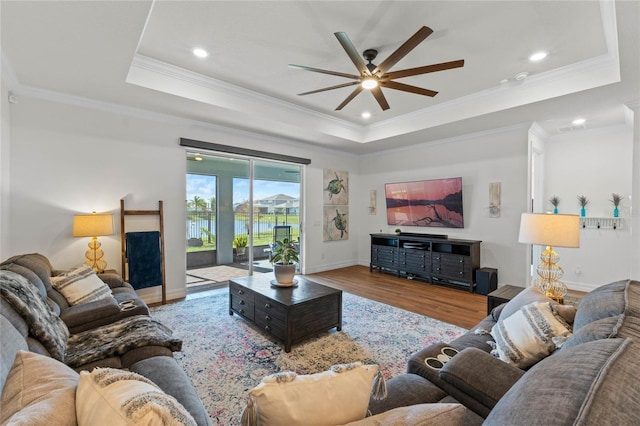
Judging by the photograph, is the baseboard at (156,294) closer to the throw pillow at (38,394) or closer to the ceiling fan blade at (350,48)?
the throw pillow at (38,394)

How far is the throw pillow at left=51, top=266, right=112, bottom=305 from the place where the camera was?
2520mm

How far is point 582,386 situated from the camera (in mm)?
612

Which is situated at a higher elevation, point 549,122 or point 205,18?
point 205,18

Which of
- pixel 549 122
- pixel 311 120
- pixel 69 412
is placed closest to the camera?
pixel 69 412

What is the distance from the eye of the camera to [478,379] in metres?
1.22

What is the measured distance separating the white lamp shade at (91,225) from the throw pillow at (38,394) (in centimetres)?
297

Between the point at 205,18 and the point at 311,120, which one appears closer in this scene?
the point at 205,18

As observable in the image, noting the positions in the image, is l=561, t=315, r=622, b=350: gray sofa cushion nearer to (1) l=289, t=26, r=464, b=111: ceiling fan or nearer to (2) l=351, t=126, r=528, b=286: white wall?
(1) l=289, t=26, r=464, b=111: ceiling fan

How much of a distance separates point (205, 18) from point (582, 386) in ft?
10.7

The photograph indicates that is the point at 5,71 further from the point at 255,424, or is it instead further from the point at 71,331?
the point at 255,424

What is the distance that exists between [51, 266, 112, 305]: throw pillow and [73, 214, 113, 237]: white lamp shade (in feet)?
2.39

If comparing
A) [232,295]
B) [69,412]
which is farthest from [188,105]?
[69,412]

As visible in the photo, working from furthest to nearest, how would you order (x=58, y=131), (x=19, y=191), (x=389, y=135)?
(x=389, y=135) → (x=58, y=131) → (x=19, y=191)

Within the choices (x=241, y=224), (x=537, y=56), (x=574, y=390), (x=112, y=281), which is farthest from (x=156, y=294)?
(x=537, y=56)
